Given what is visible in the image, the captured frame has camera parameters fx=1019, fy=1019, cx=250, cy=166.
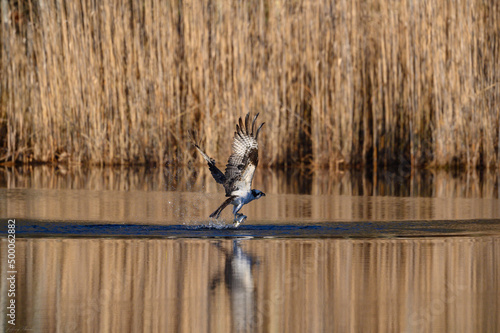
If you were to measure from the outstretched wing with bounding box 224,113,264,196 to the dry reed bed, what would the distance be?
5.20 metres

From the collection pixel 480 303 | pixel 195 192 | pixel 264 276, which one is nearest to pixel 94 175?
pixel 195 192

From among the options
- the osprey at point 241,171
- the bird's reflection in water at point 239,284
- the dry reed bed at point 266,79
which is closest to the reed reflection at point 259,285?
the bird's reflection in water at point 239,284

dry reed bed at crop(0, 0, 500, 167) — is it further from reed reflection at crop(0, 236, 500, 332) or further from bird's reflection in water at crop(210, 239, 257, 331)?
bird's reflection in water at crop(210, 239, 257, 331)

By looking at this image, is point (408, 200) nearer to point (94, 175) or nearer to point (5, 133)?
point (94, 175)

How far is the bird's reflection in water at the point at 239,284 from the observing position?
177 inches

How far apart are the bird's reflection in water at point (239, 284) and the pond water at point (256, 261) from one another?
0.03ft

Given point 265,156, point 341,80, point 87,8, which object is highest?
point 87,8

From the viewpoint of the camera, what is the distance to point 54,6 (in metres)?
13.3

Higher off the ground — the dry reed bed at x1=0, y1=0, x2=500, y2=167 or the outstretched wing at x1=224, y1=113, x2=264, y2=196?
the dry reed bed at x1=0, y1=0, x2=500, y2=167

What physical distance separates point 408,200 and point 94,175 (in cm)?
420

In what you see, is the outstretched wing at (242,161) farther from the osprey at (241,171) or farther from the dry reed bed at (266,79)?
the dry reed bed at (266,79)

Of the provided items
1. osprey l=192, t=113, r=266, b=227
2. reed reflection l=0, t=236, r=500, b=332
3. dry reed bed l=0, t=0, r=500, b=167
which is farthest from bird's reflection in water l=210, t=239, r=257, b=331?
dry reed bed l=0, t=0, r=500, b=167

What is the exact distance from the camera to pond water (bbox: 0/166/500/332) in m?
4.56

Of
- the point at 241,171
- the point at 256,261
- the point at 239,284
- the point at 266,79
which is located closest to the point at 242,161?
the point at 241,171
